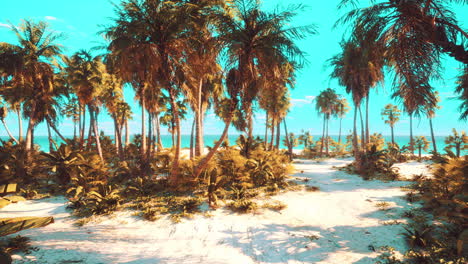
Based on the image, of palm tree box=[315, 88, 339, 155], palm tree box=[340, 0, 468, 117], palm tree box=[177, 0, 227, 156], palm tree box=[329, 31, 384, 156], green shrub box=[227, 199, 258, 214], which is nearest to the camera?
palm tree box=[340, 0, 468, 117]

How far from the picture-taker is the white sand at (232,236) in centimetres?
458

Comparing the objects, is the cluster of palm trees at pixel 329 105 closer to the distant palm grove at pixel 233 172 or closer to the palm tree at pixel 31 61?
the distant palm grove at pixel 233 172

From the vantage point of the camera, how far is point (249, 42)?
788 centimetres

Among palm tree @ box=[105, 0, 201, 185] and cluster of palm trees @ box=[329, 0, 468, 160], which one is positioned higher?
palm tree @ box=[105, 0, 201, 185]

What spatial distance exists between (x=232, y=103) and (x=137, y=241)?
6.31m

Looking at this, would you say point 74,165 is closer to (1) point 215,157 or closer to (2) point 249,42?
(1) point 215,157

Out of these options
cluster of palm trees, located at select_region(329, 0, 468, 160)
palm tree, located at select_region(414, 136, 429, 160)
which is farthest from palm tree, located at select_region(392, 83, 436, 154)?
palm tree, located at select_region(414, 136, 429, 160)

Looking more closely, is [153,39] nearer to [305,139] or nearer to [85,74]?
[85,74]

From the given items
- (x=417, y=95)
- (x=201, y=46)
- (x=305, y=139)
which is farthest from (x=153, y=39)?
(x=305, y=139)

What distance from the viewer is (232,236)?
18.2ft

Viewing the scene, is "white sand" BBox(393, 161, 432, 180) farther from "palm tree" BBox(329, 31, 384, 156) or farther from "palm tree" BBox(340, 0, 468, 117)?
"palm tree" BBox(340, 0, 468, 117)

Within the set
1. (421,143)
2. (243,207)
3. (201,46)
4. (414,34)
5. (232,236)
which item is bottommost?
(232,236)

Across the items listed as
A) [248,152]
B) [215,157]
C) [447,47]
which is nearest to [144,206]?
[215,157]

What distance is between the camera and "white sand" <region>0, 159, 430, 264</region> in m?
4.58
